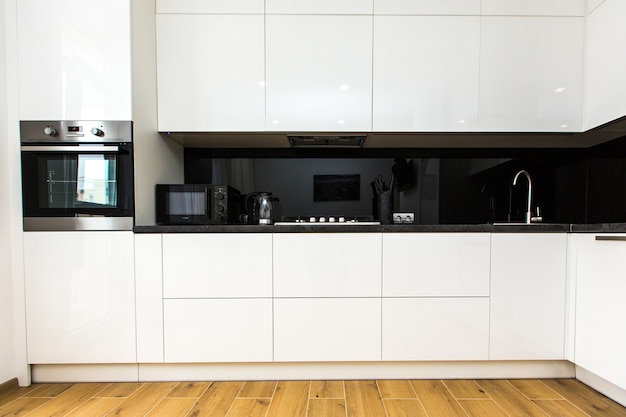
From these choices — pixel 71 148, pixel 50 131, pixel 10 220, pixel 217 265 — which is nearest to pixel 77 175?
pixel 71 148

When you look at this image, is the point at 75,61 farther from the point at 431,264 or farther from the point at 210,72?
the point at 431,264

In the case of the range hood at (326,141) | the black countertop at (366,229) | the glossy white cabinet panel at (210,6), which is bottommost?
the black countertop at (366,229)

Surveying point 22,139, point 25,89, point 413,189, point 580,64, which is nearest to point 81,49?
point 25,89

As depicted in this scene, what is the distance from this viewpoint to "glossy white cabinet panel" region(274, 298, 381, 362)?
5.49 ft

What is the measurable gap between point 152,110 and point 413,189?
1.83 metres

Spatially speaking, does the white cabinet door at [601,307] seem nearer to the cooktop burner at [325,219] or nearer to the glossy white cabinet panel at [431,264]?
the glossy white cabinet panel at [431,264]

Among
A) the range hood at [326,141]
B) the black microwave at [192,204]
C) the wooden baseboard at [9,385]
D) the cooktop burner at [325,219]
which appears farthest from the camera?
the cooktop burner at [325,219]

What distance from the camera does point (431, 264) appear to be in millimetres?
1671

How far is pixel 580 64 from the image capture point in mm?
1908

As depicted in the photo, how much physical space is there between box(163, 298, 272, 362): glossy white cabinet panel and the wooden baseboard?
2.67ft

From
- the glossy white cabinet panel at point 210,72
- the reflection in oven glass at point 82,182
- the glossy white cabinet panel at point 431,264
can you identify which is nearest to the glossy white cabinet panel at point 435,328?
the glossy white cabinet panel at point 431,264

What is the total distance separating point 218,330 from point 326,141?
1.36 meters

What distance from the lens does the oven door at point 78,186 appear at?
65.1 inches

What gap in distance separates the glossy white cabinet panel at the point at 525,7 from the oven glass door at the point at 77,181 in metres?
2.27
